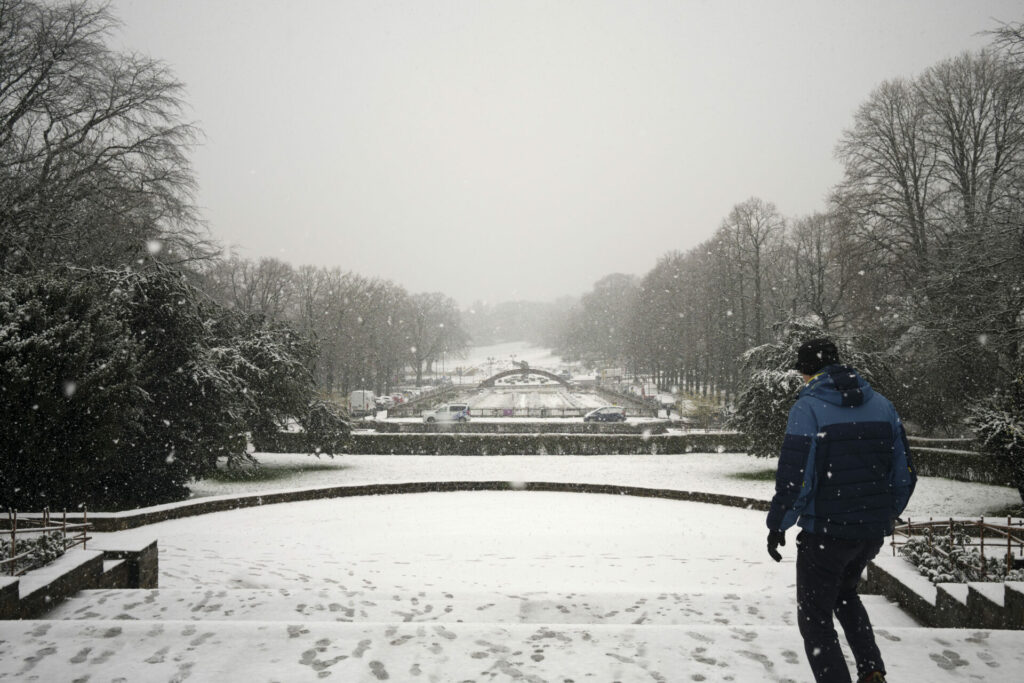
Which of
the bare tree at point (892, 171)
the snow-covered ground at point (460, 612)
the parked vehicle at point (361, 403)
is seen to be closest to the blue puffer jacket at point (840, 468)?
the snow-covered ground at point (460, 612)

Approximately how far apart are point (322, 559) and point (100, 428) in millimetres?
4695

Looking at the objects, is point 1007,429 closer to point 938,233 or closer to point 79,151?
point 938,233

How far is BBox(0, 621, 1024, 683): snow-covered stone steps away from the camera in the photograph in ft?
13.8

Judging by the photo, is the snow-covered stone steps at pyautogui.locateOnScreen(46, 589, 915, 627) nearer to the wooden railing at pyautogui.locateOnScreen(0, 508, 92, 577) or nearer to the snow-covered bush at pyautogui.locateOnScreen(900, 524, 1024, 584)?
the snow-covered bush at pyautogui.locateOnScreen(900, 524, 1024, 584)

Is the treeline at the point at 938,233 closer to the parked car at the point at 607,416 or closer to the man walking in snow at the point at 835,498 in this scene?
the parked car at the point at 607,416

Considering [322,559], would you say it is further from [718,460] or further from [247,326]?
[718,460]

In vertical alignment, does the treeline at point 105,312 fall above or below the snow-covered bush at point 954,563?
above

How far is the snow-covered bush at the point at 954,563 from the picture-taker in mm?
6707

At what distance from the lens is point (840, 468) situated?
3.43m

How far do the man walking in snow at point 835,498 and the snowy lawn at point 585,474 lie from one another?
1352cm

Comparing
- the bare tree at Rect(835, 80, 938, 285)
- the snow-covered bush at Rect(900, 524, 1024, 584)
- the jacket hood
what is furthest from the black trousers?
the bare tree at Rect(835, 80, 938, 285)

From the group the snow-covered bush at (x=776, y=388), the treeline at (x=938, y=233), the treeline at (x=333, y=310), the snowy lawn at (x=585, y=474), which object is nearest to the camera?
the treeline at (x=938, y=233)

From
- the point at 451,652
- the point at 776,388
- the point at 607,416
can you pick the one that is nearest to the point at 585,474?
the point at 776,388

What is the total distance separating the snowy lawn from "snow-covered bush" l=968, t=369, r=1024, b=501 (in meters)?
2.59
